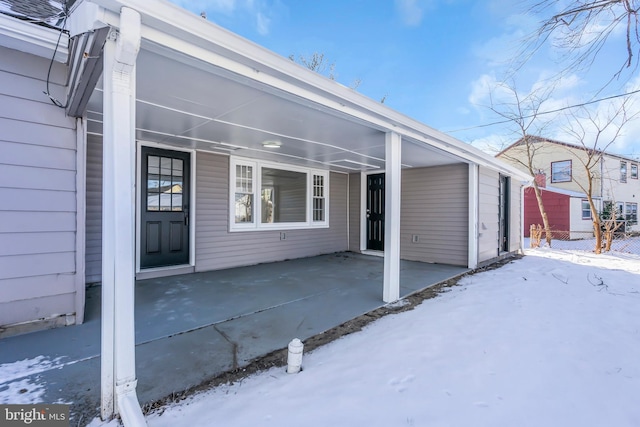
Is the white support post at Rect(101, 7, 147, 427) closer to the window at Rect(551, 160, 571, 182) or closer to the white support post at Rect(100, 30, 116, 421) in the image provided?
the white support post at Rect(100, 30, 116, 421)

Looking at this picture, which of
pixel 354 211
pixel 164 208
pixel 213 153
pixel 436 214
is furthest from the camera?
pixel 354 211

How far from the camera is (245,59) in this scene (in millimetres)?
2016

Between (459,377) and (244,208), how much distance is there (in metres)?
4.68

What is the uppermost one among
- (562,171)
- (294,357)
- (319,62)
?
(319,62)

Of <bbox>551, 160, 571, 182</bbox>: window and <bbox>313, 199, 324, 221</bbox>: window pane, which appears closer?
<bbox>313, 199, 324, 221</bbox>: window pane

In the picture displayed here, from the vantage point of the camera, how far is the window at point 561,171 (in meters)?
14.8

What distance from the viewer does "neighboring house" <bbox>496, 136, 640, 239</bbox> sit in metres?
13.4

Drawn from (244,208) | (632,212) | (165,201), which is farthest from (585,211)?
(165,201)

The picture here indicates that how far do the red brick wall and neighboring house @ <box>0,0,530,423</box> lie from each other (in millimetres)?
8563

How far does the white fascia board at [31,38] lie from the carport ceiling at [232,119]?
414mm

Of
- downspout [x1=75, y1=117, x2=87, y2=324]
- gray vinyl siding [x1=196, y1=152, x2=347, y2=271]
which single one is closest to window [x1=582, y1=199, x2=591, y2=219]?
gray vinyl siding [x1=196, y1=152, x2=347, y2=271]

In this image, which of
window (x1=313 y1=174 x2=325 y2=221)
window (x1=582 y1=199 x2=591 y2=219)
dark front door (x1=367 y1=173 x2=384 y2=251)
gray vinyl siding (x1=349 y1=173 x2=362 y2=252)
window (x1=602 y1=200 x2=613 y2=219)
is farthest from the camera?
window (x1=582 y1=199 x2=591 y2=219)

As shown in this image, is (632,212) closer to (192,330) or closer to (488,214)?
(488,214)

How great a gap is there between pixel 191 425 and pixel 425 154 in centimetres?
486
